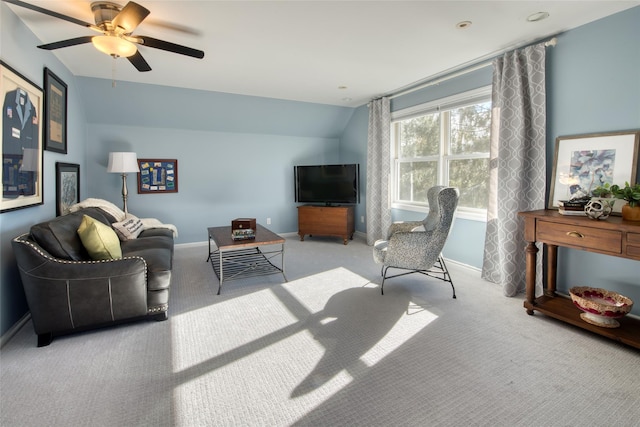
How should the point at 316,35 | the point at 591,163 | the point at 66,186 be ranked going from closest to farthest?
1. the point at 591,163
2. the point at 316,35
3. the point at 66,186

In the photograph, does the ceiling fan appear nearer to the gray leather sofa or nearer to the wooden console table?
the gray leather sofa

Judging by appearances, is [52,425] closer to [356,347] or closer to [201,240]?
[356,347]

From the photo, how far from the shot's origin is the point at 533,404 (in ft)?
5.40

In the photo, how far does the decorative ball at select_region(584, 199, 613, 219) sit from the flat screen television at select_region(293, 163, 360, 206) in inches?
135

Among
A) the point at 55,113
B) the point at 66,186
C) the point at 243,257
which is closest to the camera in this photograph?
the point at 55,113

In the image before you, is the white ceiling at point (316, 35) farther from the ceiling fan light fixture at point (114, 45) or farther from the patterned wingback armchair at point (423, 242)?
the patterned wingback armchair at point (423, 242)

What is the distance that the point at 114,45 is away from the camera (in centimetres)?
226

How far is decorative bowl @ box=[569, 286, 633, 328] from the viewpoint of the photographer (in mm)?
2207

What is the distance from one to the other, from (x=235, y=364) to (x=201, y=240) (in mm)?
3735

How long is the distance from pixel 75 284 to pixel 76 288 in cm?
3

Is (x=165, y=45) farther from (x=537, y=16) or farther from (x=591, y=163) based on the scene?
(x=591, y=163)

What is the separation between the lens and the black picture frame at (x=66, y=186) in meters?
3.33

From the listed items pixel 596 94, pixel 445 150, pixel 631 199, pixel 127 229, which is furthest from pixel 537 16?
pixel 127 229

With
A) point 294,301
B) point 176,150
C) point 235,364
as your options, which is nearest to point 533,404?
point 235,364
